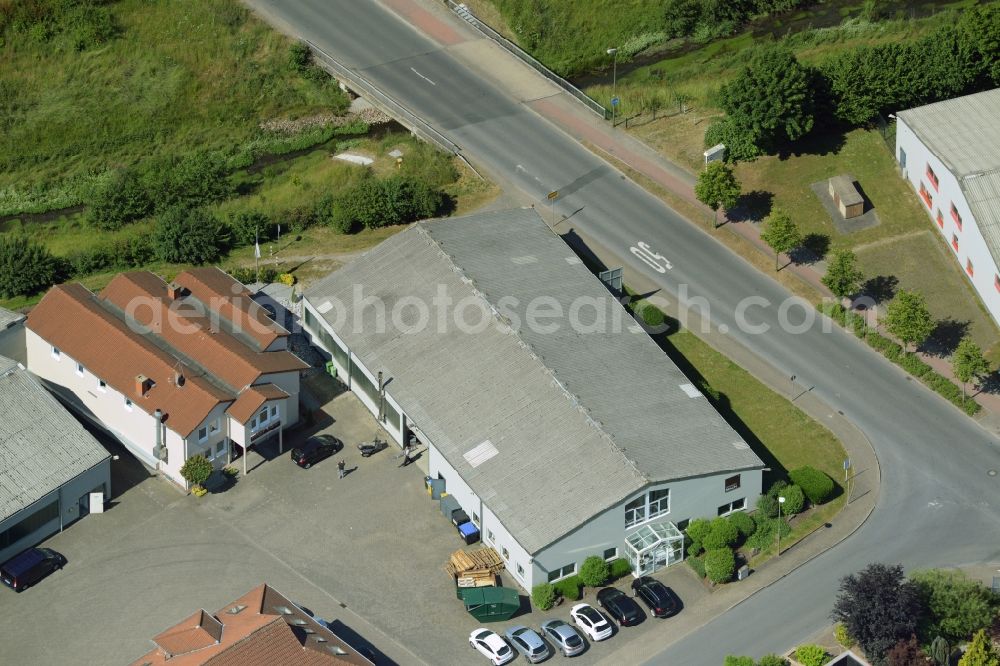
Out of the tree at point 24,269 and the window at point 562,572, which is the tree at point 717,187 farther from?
the tree at point 24,269

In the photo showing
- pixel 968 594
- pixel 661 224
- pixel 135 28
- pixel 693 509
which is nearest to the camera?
pixel 968 594

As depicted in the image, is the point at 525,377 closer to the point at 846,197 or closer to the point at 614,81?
the point at 846,197

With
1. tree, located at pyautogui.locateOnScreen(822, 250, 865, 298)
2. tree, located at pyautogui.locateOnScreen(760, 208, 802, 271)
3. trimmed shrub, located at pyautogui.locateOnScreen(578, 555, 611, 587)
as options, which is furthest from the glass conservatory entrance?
tree, located at pyautogui.locateOnScreen(760, 208, 802, 271)

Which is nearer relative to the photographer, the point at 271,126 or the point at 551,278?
the point at 551,278

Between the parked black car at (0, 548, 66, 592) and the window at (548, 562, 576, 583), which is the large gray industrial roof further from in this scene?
the parked black car at (0, 548, 66, 592)

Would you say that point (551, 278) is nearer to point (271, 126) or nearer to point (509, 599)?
point (509, 599)

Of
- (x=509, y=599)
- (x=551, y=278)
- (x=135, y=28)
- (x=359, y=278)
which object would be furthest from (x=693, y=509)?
(x=135, y=28)
